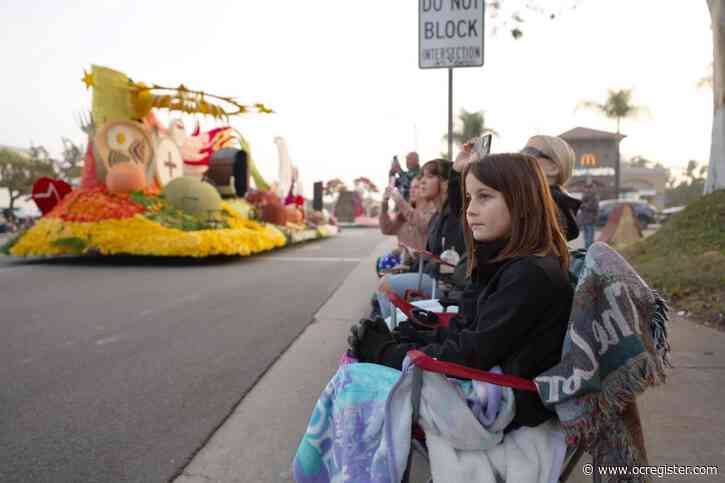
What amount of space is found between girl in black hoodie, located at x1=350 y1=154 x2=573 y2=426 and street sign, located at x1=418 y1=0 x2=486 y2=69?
8.72ft

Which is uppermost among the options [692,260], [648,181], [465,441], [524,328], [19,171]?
[19,171]

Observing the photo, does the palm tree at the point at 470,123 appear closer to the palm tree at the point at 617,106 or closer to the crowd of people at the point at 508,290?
the palm tree at the point at 617,106

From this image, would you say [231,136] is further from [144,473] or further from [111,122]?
[144,473]

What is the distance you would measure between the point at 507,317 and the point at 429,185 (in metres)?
2.50

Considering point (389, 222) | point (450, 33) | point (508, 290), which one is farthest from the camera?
point (389, 222)

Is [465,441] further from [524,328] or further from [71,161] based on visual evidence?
[71,161]

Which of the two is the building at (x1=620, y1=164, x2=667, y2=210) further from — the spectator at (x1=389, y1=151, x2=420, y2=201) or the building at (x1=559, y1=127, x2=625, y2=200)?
the spectator at (x1=389, y1=151, x2=420, y2=201)

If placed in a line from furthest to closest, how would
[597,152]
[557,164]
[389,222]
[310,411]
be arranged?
[597,152]
[389,222]
[310,411]
[557,164]

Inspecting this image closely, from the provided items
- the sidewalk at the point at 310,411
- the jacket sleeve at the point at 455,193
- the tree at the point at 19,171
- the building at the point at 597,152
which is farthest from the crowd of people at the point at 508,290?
the building at the point at 597,152

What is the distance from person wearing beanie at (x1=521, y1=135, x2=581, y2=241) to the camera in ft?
7.41

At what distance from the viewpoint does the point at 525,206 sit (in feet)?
4.91

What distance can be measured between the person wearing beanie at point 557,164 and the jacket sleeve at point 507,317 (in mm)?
1015

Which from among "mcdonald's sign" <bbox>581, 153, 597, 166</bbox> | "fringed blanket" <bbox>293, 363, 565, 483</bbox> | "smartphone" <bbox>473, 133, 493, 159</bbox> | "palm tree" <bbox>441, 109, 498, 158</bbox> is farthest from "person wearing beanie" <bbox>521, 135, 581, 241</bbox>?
"mcdonald's sign" <bbox>581, 153, 597, 166</bbox>

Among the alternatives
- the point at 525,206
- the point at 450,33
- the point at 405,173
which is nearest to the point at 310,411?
the point at 525,206
